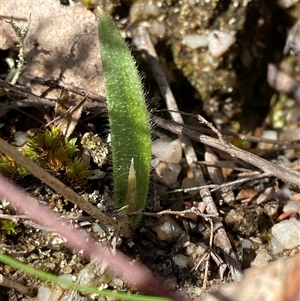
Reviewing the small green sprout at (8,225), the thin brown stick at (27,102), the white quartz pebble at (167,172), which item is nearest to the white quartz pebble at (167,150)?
the white quartz pebble at (167,172)

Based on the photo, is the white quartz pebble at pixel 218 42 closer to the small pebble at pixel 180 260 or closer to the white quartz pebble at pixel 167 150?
the white quartz pebble at pixel 167 150

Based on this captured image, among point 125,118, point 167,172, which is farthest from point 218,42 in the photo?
point 125,118

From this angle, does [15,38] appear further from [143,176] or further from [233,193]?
[233,193]

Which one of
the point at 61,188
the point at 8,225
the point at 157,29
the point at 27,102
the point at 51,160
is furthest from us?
the point at 157,29

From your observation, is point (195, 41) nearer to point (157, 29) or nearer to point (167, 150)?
point (157, 29)


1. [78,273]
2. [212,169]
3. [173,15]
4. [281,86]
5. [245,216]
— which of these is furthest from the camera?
[281,86]

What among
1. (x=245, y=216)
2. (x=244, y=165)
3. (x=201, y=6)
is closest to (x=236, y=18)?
(x=201, y=6)

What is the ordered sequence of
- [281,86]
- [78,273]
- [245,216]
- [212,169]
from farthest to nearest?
[281,86] → [212,169] → [245,216] → [78,273]
